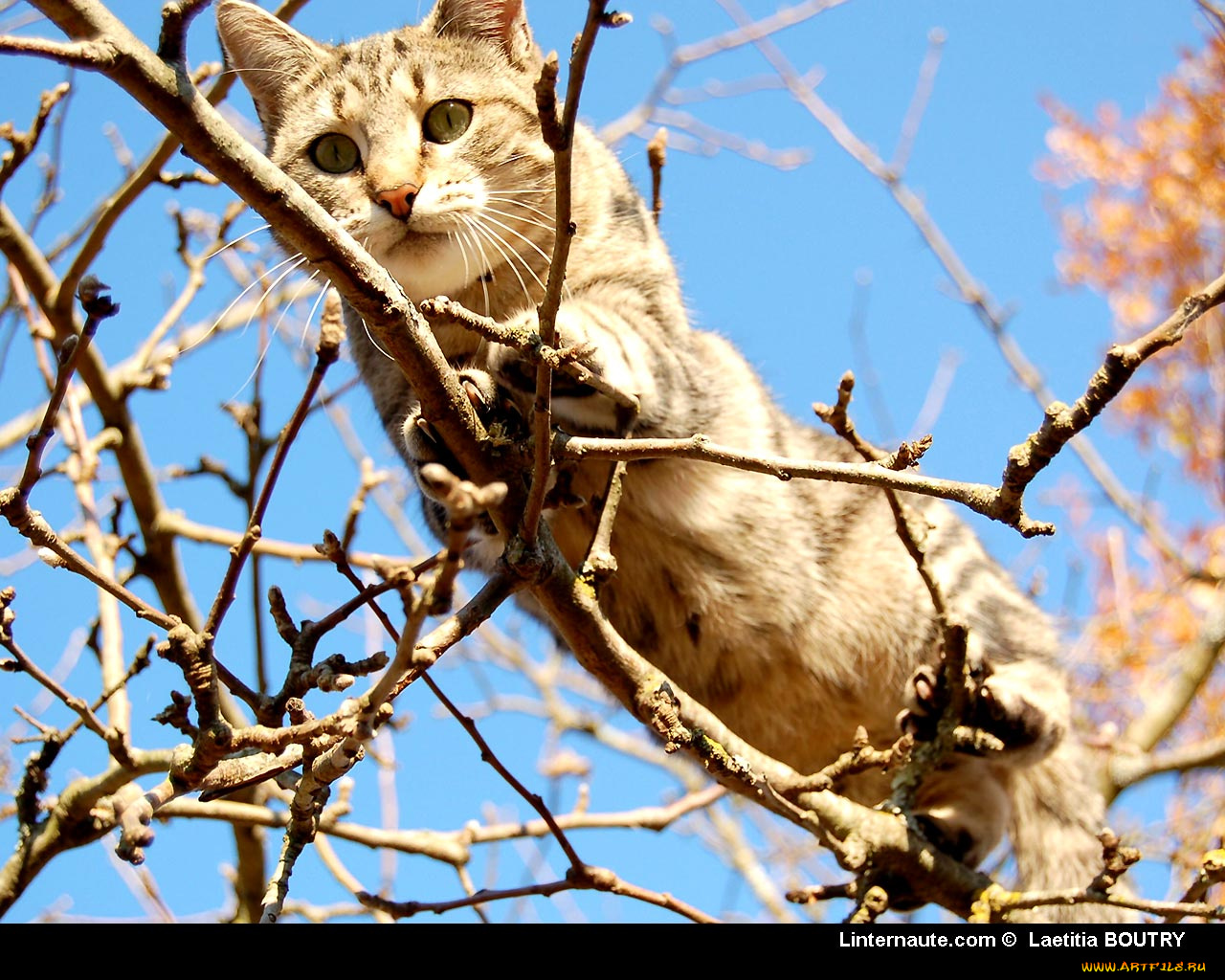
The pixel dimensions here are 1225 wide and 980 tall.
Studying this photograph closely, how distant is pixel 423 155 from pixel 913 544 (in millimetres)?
1457

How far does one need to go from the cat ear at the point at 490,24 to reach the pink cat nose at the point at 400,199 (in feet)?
2.86

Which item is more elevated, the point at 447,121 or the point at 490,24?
the point at 490,24

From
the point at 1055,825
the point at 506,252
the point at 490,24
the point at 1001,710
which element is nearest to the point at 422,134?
the point at 506,252

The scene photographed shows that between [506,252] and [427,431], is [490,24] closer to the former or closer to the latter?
[506,252]

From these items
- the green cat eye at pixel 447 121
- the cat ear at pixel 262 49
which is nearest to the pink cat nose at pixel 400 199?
the green cat eye at pixel 447 121

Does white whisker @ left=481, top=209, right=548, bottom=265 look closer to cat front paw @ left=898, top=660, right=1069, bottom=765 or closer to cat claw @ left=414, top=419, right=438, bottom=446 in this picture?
cat claw @ left=414, top=419, right=438, bottom=446

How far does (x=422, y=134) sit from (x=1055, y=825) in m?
2.56

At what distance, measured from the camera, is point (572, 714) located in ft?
18.6

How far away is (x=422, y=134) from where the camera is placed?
9.69ft

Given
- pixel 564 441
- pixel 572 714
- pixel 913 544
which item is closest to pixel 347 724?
pixel 564 441

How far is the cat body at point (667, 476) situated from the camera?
2744 mm

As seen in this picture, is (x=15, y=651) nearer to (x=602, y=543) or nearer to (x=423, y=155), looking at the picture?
(x=602, y=543)

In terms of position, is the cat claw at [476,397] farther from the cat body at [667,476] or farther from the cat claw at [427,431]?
the cat body at [667,476]

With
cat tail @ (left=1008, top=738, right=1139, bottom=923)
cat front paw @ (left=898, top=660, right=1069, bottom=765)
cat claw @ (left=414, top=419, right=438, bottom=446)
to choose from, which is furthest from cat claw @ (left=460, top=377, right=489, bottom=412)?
cat tail @ (left=1008, top=738, right=1139, bottom=923)
